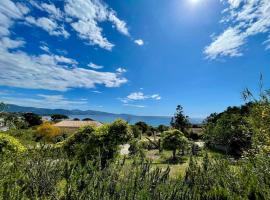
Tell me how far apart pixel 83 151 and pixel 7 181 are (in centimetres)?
599

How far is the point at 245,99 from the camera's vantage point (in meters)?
6.70

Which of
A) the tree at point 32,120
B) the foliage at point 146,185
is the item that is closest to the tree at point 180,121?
the tree at point 32,120

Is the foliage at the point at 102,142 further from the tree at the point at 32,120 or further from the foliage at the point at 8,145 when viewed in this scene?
the tree at the point at 32,120

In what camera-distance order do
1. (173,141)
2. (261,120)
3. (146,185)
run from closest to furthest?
1. (146,185)
2. (261,120)
3. (173,141)

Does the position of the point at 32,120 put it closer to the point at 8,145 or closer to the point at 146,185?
the point at 8,145

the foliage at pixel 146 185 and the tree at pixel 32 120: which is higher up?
the tree at pixel 32 120

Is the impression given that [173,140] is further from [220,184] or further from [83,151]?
[220,184]

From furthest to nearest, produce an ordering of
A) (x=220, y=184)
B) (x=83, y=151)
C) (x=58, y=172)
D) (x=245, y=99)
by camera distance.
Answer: (x=83, y=151) < (x=245, y=99) < (x=58, y=172) < (x=220, y=184)

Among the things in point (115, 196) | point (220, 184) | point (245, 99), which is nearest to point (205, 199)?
point (220, 184)

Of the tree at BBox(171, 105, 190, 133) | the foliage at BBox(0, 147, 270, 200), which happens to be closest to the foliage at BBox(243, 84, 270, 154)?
the foliage at BBox(0, 147, 270, 200)

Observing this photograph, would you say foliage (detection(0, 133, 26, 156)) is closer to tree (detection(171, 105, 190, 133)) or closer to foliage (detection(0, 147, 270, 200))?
foliage (detection(0, 147, 270, 200))

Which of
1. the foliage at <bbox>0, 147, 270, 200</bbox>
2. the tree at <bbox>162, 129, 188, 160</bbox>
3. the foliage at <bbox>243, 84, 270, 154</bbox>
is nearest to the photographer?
the foliage at <bbox>0, 147, 270, 200</bbox>

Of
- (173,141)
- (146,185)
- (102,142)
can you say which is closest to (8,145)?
(102,142)

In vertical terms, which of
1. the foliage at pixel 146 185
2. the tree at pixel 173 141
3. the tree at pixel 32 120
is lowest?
the foliage at pixel 146 185
